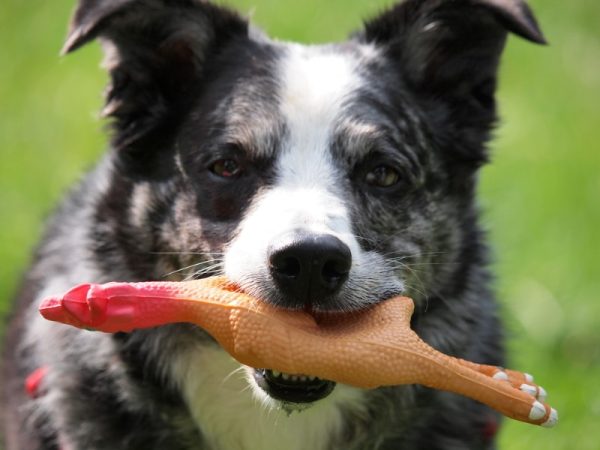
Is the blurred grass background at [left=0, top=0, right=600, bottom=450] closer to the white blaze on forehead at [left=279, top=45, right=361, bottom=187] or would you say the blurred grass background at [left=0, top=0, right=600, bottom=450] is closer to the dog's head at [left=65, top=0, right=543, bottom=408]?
the dog's head at [left=65, top=0, right=543, bottom=408]

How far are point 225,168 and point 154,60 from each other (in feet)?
2.20

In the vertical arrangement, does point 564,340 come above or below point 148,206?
below

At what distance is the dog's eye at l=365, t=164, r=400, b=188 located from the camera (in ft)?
13.6

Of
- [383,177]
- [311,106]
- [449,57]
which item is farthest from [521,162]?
[311,106]

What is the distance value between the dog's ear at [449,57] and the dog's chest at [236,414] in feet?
4.20

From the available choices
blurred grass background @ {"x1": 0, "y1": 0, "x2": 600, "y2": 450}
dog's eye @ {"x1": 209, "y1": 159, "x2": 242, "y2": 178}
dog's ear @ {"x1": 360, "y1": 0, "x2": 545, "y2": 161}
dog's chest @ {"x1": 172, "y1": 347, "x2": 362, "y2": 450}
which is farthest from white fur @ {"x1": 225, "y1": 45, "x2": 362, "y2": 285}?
blurred grass background @ {"x1": 0, "y1": 0, "x2": 600, "y2": 450}

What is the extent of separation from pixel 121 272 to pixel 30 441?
818 millimetres

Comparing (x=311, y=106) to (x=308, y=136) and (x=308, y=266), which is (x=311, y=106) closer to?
(x=308, y=136)

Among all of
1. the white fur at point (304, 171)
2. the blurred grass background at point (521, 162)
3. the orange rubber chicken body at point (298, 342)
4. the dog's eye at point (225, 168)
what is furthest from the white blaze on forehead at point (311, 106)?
the blurred grass background at point (521, 162)

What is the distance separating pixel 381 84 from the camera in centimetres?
440

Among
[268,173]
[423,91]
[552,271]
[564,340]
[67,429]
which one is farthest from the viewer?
[552,271]

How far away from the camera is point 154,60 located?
450cm

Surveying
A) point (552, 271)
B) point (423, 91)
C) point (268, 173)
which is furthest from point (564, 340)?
point (268, 173)

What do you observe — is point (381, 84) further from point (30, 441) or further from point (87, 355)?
point (30, 441)
